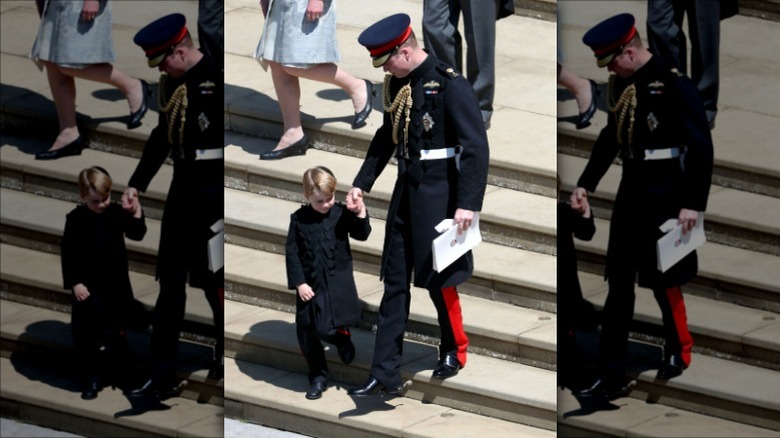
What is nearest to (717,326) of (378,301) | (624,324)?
(624,324)

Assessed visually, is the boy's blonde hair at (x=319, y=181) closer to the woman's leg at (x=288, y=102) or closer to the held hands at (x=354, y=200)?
the held hands at (x=354, y=200)

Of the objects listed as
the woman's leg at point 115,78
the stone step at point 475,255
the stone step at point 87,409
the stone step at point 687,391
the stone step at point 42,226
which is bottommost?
the stone step at point 475,255

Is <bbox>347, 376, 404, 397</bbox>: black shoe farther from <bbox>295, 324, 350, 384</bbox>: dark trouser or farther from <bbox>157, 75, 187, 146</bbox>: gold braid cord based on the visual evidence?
<bbox>157, 75, 187, 146</bbox>: gold braid cord

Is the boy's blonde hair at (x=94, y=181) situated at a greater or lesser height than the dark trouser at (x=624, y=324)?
greater

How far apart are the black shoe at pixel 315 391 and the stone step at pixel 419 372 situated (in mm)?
33

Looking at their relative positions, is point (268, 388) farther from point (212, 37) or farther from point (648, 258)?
point (212, 37)

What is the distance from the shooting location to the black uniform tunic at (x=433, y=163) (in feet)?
17.8

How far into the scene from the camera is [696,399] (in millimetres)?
2553

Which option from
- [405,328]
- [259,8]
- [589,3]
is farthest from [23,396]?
[259,8]

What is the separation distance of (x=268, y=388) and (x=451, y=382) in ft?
2.62

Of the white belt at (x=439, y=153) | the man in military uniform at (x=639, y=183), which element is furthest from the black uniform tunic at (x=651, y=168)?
the white belt at (x=439, y=153)

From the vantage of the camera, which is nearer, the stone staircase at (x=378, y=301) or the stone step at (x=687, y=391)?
the stone step at (x=687, y=391)

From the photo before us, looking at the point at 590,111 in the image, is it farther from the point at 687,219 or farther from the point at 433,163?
the point at 433,163

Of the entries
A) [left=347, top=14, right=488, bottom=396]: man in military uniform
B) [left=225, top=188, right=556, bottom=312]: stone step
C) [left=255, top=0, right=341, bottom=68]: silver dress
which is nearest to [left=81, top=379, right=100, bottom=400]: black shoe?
[left=347, top=14, right=488, bottom=396]: man in military uniform
